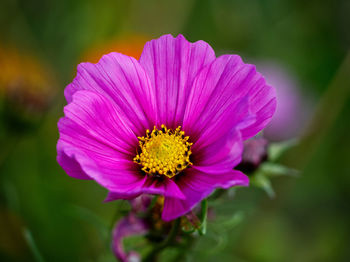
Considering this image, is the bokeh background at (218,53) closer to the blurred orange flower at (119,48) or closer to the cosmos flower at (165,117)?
the blurred orange flower at (119,48)

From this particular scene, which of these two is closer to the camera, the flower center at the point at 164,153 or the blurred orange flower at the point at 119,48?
the flower center at the point at 164,153

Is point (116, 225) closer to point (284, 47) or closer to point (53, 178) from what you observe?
point (53, 178)

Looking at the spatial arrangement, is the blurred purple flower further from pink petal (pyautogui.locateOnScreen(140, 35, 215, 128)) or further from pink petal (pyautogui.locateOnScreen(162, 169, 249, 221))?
pink petal (pyautogui.locateOnScreen(162, 169, 249, 221))

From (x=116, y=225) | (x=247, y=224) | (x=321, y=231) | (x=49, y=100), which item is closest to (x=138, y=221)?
(x=116, y=225)

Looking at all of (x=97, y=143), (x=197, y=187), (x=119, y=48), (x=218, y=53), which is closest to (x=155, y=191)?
(x=197, y=187)

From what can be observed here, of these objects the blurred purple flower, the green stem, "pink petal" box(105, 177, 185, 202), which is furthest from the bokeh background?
"pink petal" box(105, 177, 185, 202)

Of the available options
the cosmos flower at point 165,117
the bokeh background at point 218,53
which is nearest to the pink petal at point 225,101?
the cosmos flower at point 165,117

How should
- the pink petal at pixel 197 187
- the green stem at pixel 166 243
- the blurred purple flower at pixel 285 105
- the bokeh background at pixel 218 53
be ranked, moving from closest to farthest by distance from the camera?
the pink petal at pixel 197 187 < the green stem at pixel 166 243 < the bokeh background at pixel 218 53 < the blurred purple flower at pixel 285 105
